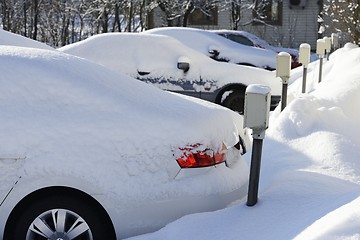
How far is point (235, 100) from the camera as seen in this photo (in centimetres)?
954

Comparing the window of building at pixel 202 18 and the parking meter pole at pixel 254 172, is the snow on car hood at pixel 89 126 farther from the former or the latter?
the window of building at pixel 202 18

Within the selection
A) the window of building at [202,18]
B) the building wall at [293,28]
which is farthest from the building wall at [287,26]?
the window of building at [202,18]

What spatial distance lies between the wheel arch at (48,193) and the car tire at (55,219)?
1 centimetres

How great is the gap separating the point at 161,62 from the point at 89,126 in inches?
250

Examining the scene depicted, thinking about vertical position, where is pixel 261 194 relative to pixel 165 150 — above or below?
below

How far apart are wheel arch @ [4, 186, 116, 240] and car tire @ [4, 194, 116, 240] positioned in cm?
1

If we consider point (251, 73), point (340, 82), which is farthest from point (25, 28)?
point (340, 82)

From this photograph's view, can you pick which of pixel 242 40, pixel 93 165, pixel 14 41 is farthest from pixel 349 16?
pixel 93 165

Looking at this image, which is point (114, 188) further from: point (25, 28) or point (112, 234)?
point (25, 28)

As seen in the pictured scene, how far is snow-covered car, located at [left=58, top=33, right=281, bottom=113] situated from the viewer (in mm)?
9539

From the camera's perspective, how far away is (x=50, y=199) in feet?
11.5

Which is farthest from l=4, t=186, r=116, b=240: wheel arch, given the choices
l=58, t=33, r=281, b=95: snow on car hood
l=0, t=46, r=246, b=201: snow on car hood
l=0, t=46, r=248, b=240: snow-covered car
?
l=58, t=33, r=281, b=95: snow on car hood

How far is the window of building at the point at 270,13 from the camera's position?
82.6ft

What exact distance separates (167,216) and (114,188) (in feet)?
1.32
